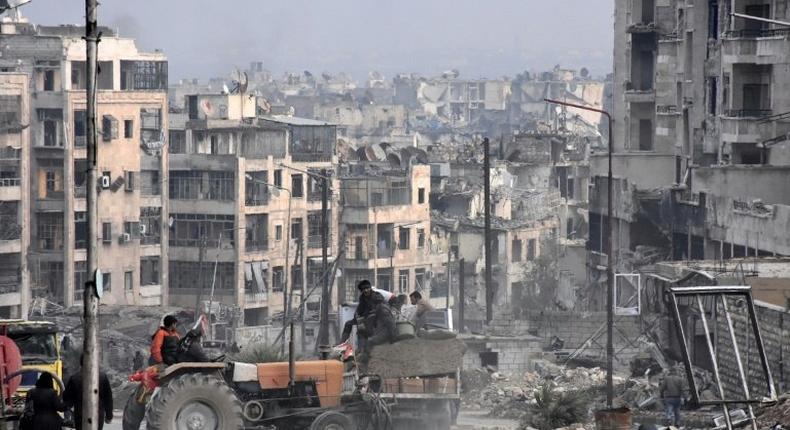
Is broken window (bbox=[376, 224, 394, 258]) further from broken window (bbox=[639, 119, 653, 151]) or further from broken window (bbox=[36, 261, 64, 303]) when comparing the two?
broken window (bbox=[639, 119, 653, 151])

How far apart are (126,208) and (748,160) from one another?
29.3m

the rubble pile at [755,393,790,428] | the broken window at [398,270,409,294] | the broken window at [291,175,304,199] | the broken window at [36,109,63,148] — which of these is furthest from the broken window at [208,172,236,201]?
the rubble pile at [755,393,790,428]

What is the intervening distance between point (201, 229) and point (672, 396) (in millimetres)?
54810

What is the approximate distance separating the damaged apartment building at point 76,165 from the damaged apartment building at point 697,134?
57.8 feet

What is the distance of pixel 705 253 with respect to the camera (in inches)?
2250

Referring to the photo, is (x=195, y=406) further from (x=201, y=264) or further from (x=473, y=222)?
(x=473, y=222)

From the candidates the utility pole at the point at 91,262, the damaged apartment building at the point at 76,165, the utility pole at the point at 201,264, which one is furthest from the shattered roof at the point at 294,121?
the utility pole at the point at 91,262

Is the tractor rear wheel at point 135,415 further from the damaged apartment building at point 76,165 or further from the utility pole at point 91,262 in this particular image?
the damaged apartment building at point 76,165

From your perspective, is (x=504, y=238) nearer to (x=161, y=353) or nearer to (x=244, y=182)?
(x=244, y=182)

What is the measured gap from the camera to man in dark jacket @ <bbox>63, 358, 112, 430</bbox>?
23.6 metres

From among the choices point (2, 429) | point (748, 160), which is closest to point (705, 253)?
point (748, 160)

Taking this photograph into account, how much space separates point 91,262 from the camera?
2233 centimetres

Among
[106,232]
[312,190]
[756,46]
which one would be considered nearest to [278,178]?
[312,190]

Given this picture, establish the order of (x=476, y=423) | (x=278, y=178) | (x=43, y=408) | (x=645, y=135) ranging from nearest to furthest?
(x=43, y=408) → (x=476, y=423) → (x=645, y=135) → (x=278, y=178)
